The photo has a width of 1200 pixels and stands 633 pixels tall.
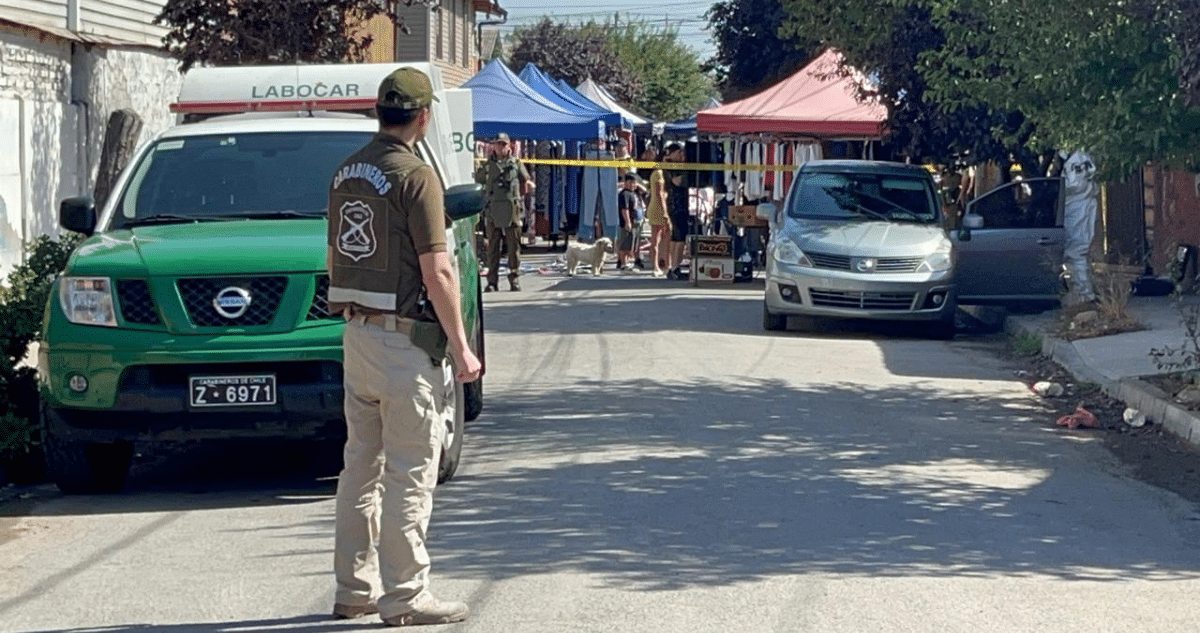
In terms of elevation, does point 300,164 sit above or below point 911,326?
above

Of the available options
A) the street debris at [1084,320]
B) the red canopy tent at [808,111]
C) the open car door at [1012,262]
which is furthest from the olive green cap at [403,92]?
the red canopy tent at [808,111]

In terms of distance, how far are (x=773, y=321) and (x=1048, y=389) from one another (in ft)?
15.6

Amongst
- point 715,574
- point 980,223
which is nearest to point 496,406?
point 715,574

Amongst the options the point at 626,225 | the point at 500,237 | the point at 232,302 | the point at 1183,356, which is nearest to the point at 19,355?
the point at 232,302

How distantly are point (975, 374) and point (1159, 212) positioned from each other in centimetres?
1036

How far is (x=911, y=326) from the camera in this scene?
1864cm

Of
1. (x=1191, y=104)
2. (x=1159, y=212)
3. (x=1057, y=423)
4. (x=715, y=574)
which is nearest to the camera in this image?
(x=715, y=574)

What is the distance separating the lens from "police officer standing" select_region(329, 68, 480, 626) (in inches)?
237

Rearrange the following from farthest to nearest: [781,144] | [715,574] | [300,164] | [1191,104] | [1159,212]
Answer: [781,144]
[1159,212]
[1191,104]
[300,164]
[715,574]

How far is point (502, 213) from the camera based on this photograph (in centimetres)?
2225

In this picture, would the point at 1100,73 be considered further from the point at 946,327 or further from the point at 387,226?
the point at 387,226

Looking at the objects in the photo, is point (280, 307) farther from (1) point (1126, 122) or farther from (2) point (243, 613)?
(1) point (1126, 122)

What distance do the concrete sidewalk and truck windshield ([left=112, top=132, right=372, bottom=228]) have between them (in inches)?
218

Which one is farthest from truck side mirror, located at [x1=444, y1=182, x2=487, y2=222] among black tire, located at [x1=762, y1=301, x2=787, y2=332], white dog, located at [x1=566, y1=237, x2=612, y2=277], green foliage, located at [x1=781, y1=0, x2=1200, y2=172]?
white dog, located at [x1=566, y1=237, x2=612, y2=277]
